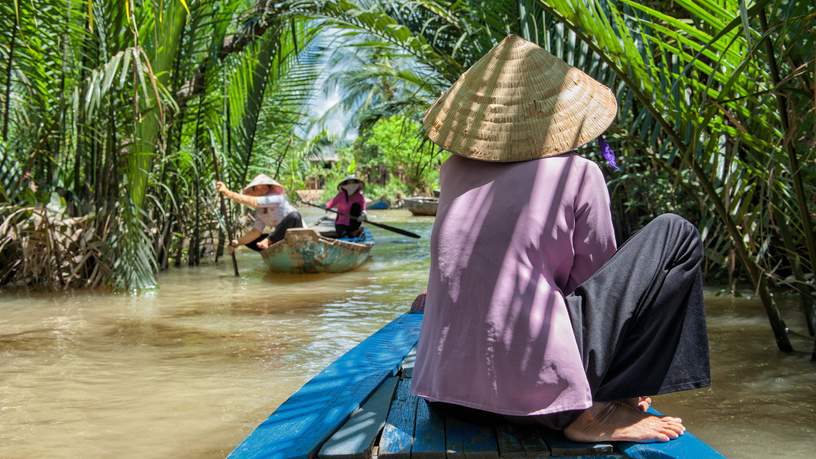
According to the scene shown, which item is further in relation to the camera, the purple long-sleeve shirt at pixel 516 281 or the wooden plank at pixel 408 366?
the wooden plank at pixel 408 366

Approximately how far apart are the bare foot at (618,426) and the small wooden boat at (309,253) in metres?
7.26

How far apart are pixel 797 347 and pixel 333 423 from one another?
3500 mm

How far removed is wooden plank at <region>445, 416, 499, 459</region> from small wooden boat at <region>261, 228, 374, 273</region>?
7.14 m

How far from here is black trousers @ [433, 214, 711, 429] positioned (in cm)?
189

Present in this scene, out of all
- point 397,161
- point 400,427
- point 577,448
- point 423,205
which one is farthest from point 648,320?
point 397,161

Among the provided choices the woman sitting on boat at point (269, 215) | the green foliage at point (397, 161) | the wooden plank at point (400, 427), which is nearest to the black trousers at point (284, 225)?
the woman sitting on boat at point (269, 215)

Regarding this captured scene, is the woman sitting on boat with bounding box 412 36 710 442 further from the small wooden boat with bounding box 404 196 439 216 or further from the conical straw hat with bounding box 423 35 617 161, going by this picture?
the small wooden boat with bounding box 404 196 439 216

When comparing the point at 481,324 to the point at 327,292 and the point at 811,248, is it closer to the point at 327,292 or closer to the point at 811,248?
the point at 811,248

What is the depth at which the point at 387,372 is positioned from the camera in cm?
262

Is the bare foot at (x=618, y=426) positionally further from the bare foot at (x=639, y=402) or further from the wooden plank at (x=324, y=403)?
the wooden plank at (x=324, y=403)

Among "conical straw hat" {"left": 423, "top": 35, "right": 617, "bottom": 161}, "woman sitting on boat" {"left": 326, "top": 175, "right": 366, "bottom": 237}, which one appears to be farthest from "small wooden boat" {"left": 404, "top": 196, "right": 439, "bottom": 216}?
"conical straw hat" {"left": 423, "top": 35, "right": 617, "bottom": 161}

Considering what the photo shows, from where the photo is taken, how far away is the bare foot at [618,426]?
6.19ft

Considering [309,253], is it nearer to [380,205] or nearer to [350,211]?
[350,211]

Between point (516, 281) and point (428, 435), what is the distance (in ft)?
1.38
